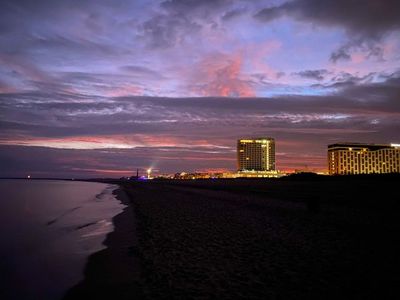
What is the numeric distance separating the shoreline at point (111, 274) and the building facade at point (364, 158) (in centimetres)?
17324

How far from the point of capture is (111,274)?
34.6ft

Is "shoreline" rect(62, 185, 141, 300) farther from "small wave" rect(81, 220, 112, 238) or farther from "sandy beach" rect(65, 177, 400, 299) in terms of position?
"small wave" rect(81, 220, 112, 238)

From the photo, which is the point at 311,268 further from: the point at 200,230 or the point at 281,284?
the point at 200,230

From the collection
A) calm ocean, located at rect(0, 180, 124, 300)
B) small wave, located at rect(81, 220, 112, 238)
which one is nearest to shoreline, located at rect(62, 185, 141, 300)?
calm ocean, located at rect(0, 180, 124, 300)

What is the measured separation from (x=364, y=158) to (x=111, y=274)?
188 meters

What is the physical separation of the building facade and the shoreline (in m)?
173

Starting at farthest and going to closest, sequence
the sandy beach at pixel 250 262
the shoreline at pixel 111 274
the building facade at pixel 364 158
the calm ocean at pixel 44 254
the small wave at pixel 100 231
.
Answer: the building facade at pixel 364 158 → the small wave at pixel 100 231 → the calm ocean at pixel 44 254 → the shoreline at pixel 111 274 → the sandy beach at pixel 250 262

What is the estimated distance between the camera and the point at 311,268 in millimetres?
10297

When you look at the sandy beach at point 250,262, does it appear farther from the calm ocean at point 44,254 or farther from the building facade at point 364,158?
the building facade at point 364,158

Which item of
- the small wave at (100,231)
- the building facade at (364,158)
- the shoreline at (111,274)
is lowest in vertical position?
the small wave at (100,231)

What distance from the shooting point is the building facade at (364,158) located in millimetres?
173000

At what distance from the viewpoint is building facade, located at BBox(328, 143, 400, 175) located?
568ft

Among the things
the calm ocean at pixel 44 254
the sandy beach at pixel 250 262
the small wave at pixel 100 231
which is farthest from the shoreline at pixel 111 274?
the small wave at pixel 100 231

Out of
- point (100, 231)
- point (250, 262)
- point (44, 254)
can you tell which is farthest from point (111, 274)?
point (100, 231)
